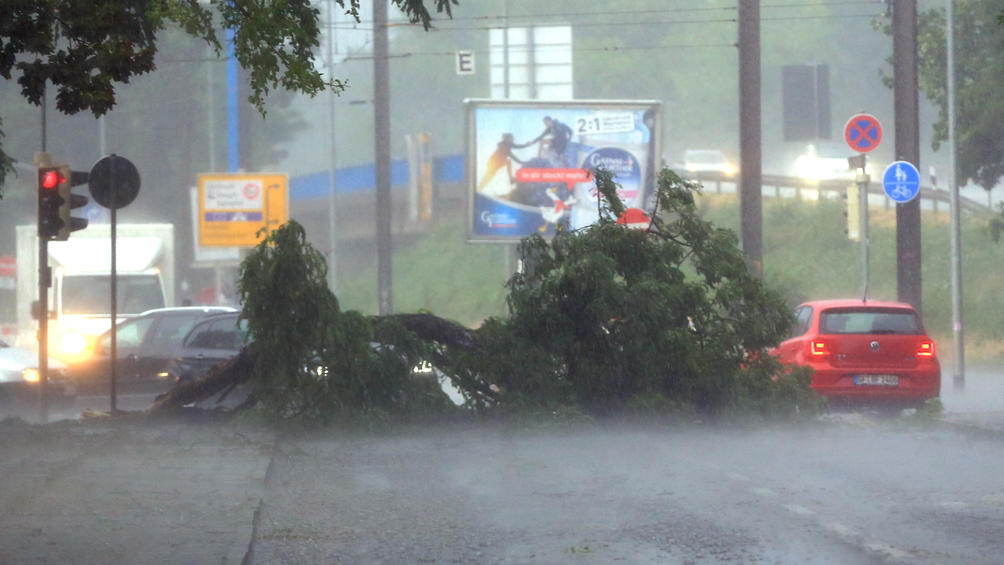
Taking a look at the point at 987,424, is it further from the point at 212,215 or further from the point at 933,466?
the point at 212,215

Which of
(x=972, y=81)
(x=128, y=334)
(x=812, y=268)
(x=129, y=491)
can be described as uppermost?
(x=972, y=81)

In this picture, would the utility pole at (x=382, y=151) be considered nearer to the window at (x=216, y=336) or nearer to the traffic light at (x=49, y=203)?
the window at (x=216, y=336)

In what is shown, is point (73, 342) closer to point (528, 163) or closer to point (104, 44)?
point (528, 163)

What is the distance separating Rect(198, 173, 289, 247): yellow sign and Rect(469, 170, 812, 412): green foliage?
3296 centimetres

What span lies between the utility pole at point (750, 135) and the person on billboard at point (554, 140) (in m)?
15.5

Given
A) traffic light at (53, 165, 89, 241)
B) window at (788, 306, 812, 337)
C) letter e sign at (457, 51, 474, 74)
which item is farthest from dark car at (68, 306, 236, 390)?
letter e sign at (457, 51, 474, 74)

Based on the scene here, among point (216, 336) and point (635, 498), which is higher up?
point (216, 336)

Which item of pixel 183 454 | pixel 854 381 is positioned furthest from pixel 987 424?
pixel 183 454

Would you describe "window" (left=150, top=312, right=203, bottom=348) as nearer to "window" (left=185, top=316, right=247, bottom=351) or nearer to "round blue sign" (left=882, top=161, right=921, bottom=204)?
"window" (left=185, top=316, right=247, bottom=351)

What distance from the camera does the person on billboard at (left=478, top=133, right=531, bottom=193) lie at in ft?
128

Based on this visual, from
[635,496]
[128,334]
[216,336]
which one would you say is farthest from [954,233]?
[635,496]

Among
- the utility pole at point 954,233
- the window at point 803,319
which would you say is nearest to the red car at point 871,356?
the window at point 803,319

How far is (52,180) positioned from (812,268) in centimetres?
3193

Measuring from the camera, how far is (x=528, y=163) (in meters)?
39.2
